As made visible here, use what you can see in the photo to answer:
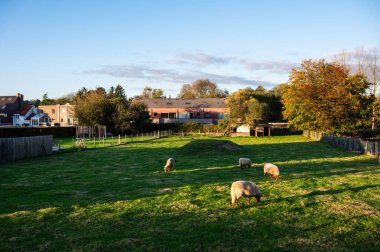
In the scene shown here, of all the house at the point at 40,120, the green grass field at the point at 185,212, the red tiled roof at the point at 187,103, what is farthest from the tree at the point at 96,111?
the green grass field at the point at 185,212

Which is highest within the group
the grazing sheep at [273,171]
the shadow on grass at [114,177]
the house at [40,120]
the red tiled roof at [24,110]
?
the red tiled roof at [24,110]

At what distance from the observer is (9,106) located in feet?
313

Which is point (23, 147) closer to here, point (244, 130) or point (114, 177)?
point (114, 177)

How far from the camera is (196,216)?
1143 cm

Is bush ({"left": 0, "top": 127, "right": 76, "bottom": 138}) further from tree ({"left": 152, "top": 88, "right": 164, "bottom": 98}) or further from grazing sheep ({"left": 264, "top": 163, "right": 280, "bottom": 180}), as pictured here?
tree ({"left": 152, "top": 88, "right": 164, "bottom": 98})

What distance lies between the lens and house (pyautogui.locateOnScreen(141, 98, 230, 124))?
96.1 metres

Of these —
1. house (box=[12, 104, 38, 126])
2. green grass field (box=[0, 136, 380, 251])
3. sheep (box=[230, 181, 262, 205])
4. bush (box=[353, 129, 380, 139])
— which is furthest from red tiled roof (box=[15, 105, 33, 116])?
Result: sheep (box=[230, 181, 262, 205])

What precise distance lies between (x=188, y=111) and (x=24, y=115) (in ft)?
160

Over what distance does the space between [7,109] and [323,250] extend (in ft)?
340

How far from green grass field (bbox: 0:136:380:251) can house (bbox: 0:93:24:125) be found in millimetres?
83379

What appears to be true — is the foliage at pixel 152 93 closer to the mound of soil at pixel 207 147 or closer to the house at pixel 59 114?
the house at pixel 59 114

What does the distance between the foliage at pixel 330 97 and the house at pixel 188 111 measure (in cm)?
4025

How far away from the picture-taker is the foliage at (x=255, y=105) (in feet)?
279

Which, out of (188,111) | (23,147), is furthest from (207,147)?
(188,111)
